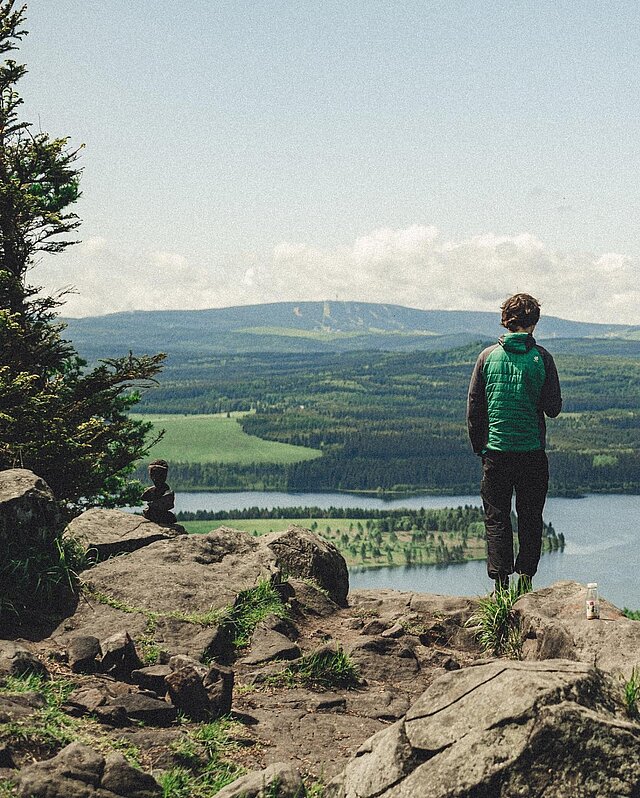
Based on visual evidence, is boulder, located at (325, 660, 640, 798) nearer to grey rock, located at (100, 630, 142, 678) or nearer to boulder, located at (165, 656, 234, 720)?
boulder, located at (165, 656, 234, 720)

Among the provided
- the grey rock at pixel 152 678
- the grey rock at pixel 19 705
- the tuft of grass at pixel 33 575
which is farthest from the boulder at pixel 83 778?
the tuft of grass at pixel 33 575

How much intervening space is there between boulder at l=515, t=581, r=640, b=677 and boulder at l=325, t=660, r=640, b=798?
2472mm

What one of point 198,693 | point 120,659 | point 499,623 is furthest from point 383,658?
point 120,659

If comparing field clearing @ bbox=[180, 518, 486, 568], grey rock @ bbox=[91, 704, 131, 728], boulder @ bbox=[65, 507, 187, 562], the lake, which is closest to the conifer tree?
boulder @ bbox=[65, 507, 187, 562]

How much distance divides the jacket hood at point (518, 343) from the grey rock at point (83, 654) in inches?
260

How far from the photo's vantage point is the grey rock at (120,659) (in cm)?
946

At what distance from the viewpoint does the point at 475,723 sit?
5.95 m

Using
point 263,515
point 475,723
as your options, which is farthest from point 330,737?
point 263,515

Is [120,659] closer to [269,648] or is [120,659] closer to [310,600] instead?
[269,648]

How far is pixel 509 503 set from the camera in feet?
40.0

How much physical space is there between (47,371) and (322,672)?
13.6 metres

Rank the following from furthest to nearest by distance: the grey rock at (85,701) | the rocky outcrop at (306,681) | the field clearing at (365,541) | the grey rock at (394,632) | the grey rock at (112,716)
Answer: the field clearing at (365,541) → the grey rock at (394,632) → the grey rock at (85,701) → the grey rock at (112,716) → the rocky outcrop at (306,681)

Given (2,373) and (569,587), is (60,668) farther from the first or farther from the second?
(2,373)

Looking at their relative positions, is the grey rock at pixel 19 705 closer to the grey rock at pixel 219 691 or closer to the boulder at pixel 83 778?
the boulder at pixel 83 778
